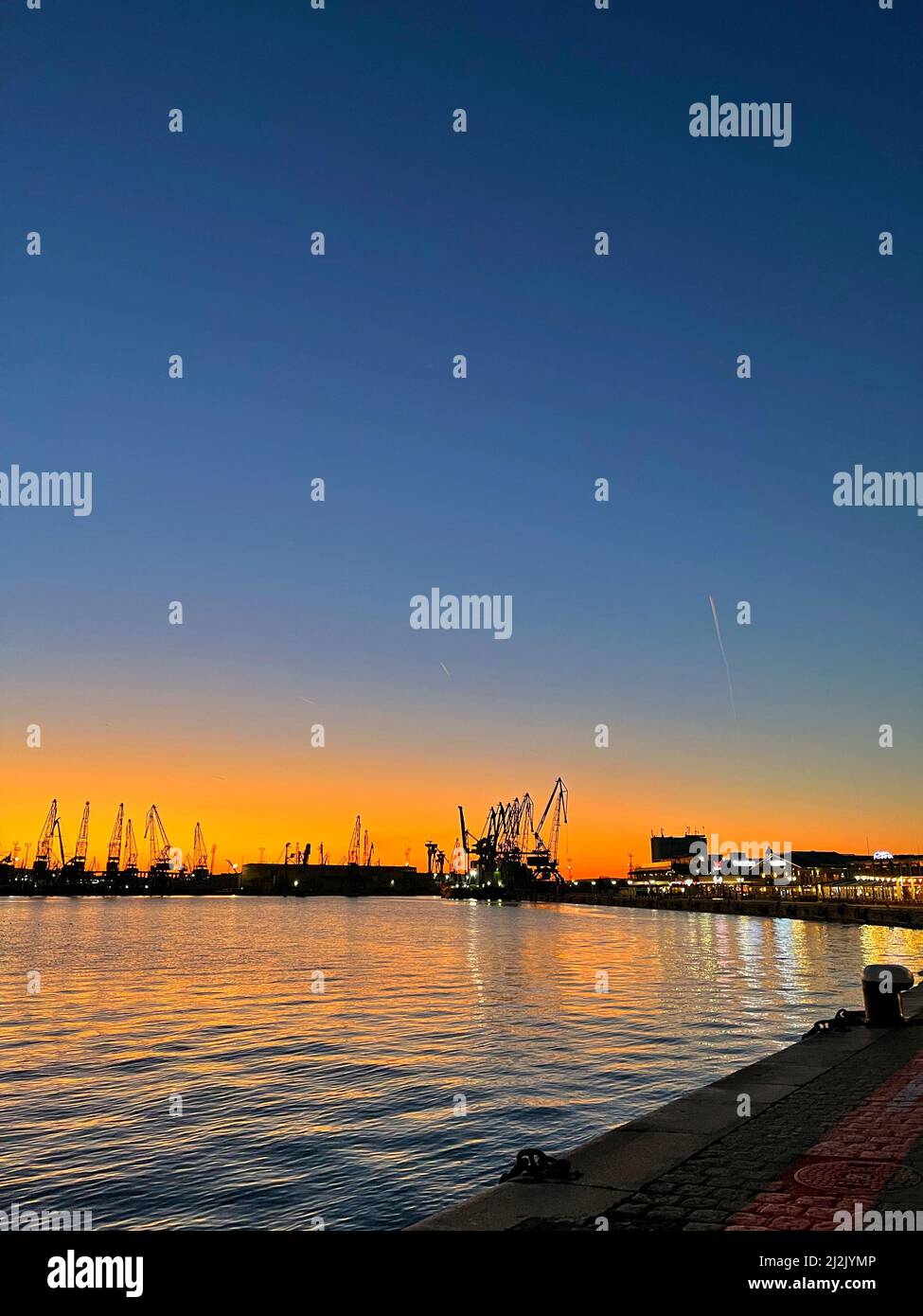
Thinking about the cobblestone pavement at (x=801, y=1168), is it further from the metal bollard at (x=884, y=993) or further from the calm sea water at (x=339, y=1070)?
the metal bollard at (x=884, y=993)

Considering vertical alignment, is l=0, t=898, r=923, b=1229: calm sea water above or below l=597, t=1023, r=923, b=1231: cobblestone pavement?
below

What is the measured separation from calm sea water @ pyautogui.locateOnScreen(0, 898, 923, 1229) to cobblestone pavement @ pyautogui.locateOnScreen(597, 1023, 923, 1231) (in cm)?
478

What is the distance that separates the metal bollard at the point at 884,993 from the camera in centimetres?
2144

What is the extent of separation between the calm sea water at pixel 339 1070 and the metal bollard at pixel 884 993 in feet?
13.4

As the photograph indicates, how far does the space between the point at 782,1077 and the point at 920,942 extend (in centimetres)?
6330

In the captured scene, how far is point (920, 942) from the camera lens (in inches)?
2808

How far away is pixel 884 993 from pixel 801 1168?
1263cm

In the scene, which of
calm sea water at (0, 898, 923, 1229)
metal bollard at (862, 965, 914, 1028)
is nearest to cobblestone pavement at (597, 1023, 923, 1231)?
calm sea water at (0, 898, 923, 1229)

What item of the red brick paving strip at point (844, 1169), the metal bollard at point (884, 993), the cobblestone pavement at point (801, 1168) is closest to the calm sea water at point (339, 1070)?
the metal bollard at point (884, 993)

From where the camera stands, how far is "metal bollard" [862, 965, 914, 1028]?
70.3 feet

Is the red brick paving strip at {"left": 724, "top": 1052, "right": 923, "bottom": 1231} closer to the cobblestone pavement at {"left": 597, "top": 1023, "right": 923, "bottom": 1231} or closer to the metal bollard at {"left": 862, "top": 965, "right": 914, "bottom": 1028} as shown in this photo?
the cobblestone pavement at {"left": 597, "top": 1023, "right": 923, "bottom": 1231}
